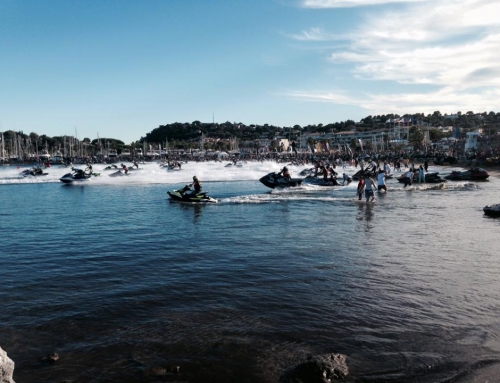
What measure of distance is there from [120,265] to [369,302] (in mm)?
7243

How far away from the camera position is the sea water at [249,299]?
704 cm

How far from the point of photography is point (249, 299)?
32.7ft

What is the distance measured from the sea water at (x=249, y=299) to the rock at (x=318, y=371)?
21 centimetres

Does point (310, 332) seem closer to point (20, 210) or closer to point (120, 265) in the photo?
point (120, 265)

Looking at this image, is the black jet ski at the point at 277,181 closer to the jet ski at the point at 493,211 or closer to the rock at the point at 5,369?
the jet ski at the point at 493,211

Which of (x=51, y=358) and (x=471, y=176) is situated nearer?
(x=51, y=358)

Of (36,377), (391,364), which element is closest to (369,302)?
(391,364)

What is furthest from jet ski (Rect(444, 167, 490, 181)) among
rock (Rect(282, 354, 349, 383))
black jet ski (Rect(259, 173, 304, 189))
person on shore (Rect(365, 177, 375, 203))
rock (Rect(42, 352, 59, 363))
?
rock (Rect(42, 352, 59, 363))

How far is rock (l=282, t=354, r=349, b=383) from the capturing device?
20.8ft

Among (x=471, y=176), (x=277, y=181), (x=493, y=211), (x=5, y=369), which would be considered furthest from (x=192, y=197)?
(x=471, y=176)

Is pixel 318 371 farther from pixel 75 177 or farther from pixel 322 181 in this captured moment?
pixel 75 177

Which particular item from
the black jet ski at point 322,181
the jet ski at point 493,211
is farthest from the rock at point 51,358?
the black jet ski at point 322,181

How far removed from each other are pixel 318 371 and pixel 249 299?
12.2 feet

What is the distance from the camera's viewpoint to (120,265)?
522 inches
